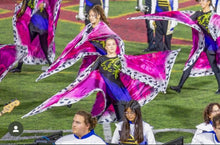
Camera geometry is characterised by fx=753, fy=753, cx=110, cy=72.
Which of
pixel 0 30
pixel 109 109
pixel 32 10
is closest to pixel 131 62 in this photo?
pixel 109 109

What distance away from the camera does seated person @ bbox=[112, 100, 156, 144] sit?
9.02 meters

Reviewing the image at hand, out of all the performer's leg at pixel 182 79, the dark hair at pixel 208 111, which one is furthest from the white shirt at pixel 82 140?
the performer's leg at pixel 182 79

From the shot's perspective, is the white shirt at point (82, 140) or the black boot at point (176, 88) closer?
the white shirt at point (82, 140)

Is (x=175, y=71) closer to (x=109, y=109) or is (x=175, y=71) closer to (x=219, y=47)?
(x=219, y=47)

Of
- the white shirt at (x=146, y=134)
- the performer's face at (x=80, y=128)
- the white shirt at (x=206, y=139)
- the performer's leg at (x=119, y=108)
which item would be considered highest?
the performer's face at (x=80, y=128)

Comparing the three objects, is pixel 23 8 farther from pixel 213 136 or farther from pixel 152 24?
pixel 213 136

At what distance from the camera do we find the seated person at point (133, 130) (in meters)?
9.02

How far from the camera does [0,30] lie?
20531 mm

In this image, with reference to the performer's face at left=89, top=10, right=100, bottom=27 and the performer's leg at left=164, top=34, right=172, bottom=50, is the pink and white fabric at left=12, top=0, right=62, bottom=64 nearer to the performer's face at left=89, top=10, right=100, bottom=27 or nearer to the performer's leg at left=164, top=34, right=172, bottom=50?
the performer's leg at left=164, top=34, right=172, bottom=50

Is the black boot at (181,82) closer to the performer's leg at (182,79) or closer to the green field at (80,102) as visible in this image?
the performer's leg at (182,79)

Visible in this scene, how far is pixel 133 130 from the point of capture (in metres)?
9.12

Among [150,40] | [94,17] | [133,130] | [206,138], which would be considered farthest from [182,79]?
[206,138]

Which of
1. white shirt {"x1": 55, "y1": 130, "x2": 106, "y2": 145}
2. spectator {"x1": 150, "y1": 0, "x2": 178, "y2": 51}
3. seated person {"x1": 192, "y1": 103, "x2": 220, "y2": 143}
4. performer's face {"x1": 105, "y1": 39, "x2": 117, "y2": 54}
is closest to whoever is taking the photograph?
white shirt {"x1": 55, "y1": 130, "x2": 106, "y2": 145}

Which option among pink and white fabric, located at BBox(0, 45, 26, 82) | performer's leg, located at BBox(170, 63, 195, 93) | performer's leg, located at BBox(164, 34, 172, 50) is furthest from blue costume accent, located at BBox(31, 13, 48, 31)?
performer's leg, located at BBox(164, 34, 172, 50)
